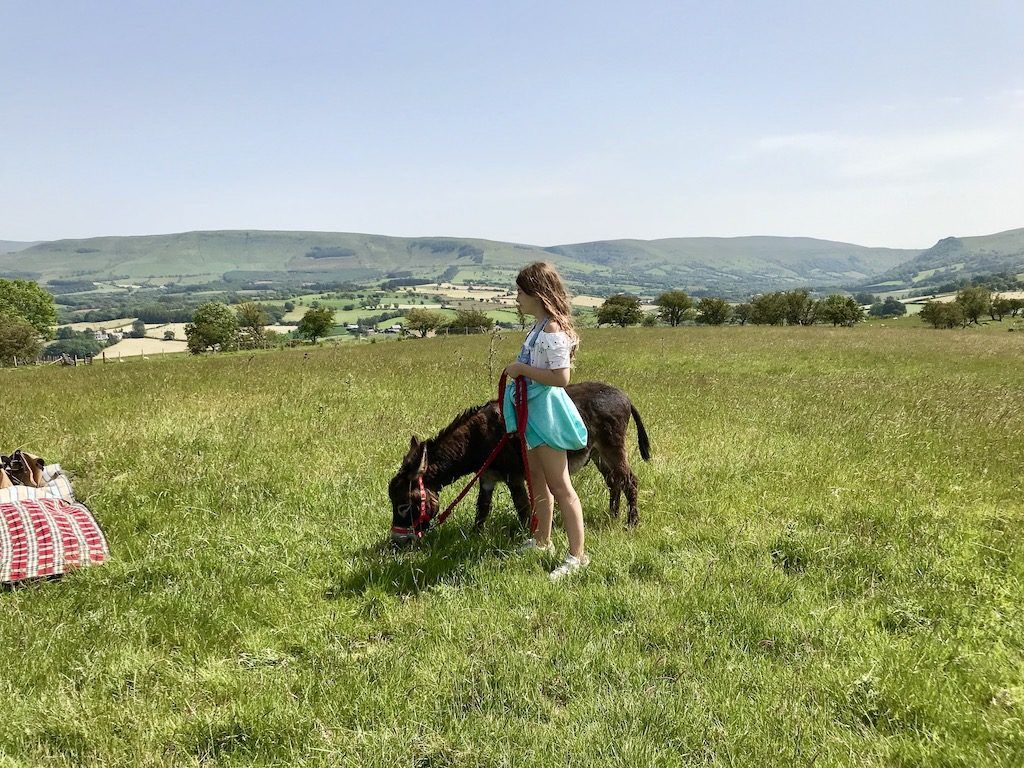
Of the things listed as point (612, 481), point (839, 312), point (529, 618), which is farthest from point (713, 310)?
point (529, 618)

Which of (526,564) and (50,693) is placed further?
(526,564)

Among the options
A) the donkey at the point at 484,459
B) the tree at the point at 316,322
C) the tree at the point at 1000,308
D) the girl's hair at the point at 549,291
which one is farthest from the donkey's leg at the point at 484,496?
the tree at the point at 1000,308

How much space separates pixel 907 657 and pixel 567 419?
2808 millimetres

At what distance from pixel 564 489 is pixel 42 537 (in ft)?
15.2

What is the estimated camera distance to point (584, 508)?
6168mm

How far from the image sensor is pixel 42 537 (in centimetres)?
472

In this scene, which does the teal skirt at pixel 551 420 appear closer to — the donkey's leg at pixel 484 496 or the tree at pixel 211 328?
the donkey's leg at pixel 484 496

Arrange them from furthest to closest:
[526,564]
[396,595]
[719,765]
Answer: [526,564], [396,595], [719,765]

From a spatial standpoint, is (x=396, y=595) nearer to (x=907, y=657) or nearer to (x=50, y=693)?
(x=50, y=693)

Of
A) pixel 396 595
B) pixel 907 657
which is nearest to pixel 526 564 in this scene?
pixel 396 595

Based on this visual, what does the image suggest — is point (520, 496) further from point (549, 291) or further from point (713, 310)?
point (713, 310)

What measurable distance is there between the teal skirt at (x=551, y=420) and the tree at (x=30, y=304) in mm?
92528

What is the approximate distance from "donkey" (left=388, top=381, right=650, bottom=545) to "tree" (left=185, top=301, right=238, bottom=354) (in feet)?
283

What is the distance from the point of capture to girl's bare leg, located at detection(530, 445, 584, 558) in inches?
183
